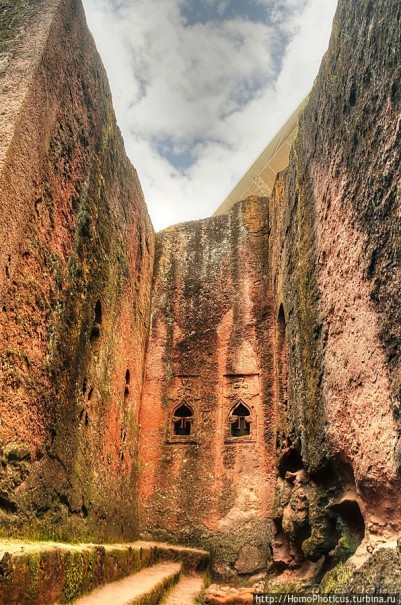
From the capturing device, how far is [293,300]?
16.5 feet

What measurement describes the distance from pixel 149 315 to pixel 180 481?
2.73 m

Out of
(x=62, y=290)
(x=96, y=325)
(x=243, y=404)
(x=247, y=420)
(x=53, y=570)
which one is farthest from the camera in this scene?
(x=243, y=404)

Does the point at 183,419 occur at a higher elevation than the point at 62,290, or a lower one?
lower

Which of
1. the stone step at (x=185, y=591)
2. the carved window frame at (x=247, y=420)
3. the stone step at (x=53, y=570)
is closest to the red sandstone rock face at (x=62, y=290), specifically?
the stone step at (x=53, y=570)

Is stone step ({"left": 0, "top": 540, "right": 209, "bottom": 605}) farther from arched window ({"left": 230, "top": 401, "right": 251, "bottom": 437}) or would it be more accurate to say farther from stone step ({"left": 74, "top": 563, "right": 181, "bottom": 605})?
arched window ({"left": 230, "top": 401, "right": 251, "bottom": 437})

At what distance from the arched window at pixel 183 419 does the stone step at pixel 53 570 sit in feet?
8.95

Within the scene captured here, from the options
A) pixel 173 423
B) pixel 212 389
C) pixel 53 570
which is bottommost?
pixel 53 570

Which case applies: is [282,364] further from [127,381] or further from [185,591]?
[185,591]

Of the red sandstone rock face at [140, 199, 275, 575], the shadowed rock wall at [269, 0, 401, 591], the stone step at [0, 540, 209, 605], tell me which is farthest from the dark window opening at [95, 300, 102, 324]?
the red sandstone rock face at [140, 199, 275, 575]

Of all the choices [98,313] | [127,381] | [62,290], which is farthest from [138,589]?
[127,381]

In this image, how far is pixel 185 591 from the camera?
518cm

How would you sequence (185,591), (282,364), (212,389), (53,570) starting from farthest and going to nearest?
(212,389) < (282,364) < (185,591) < (53,570)

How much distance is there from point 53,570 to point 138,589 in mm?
1312

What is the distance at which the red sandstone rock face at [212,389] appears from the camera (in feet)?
21.4
